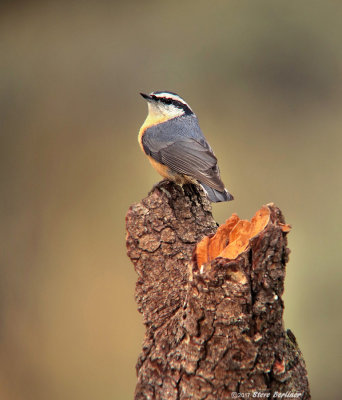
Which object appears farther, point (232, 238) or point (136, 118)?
point (136, 118)

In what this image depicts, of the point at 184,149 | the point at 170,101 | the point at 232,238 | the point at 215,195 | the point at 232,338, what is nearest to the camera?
the point at 232,338

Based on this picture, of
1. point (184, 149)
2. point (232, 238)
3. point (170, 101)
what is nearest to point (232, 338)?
point (232, 238)

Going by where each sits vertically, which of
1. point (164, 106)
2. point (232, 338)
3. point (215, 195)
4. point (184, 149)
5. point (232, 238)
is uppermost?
point (164, 106)

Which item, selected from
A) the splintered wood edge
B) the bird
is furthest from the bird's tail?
the splintered wood edge

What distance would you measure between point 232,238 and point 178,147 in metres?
1.46

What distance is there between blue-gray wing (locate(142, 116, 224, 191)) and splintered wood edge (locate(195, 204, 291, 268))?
0.96m

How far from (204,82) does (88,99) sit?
1074 millimetres

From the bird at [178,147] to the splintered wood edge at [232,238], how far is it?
85cm

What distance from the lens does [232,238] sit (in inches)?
93.9

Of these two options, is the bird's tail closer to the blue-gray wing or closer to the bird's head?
the blue-gray wing

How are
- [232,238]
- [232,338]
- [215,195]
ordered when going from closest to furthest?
[232,338] < [232,238] < [215,195]

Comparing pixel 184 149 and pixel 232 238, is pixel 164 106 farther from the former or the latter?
pixel 232 238

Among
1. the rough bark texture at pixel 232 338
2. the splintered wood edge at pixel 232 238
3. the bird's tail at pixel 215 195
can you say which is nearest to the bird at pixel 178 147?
the bird's tail at pixel 215 195

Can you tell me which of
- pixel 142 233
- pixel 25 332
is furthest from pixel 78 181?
pixel 142 233
